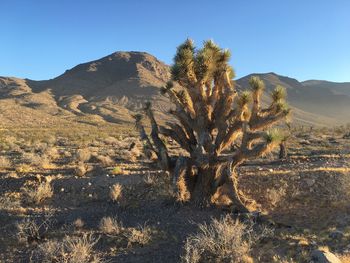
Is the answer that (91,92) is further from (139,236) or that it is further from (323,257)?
(323,257)

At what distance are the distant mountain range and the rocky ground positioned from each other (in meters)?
43.1

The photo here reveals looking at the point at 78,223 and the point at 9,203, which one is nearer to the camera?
the point at 78,223

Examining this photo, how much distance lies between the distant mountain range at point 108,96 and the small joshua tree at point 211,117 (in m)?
45.3

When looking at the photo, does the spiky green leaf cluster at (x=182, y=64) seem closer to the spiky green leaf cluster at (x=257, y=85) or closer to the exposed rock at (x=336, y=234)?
the spiky green leaf cluster at (x=257, y=85)

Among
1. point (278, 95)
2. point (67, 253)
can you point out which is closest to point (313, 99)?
point (278, 95)

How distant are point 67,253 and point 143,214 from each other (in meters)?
2.89

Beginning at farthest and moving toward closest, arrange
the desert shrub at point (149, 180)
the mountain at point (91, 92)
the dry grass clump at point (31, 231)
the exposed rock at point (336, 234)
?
1. the mountain at point (91, 92)
2. the desert shrub at point (149, 180)
3. the dry grass clump at point (31, 231)
4. the exposed rock at point (336, 234)

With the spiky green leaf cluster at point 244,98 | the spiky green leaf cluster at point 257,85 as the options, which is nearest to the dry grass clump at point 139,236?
the spiky green leaf cluster at point 244,98

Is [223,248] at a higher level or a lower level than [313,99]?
higher

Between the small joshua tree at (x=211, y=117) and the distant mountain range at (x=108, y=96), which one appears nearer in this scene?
the small joshua tree at (x=211, y=117)

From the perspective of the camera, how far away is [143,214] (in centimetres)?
1038

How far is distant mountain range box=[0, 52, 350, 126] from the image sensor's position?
67.6 metres

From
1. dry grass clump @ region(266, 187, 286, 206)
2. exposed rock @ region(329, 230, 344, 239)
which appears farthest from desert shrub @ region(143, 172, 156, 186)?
exposed rock @ region(329, 230, 344, 239)

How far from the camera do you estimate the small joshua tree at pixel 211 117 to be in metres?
10.8
